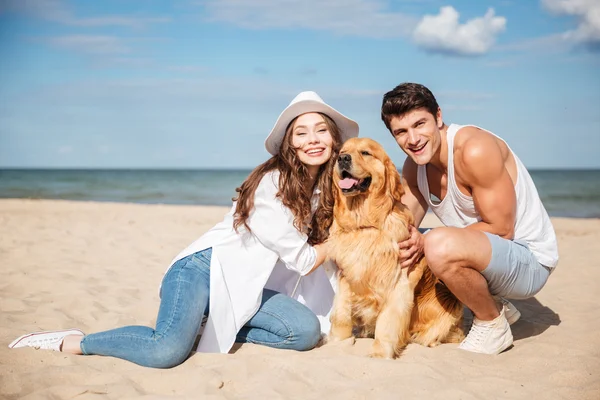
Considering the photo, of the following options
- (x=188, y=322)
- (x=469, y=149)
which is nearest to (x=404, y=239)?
(x=469, y=149)

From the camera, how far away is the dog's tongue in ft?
10.9

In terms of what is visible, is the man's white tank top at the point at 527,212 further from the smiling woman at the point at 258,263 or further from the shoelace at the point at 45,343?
the shoelace at the point at 45,343

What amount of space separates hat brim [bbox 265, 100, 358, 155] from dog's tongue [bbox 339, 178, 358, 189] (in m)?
0.45

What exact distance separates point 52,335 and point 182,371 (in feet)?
2.98

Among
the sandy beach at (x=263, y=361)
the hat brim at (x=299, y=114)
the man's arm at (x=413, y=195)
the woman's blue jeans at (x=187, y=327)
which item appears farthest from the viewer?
the man's arm at (x=413, y=195)

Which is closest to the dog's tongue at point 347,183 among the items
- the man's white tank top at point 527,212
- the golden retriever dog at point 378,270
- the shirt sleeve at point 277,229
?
the golden retriever dog at point 378,270

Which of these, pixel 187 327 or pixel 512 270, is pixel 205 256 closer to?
pixel 187 327

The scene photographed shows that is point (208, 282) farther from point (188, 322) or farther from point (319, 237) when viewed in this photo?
point (319, 237)

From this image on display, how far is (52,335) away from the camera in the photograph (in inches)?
121

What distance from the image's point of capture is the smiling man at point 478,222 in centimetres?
321

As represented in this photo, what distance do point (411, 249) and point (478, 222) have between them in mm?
554

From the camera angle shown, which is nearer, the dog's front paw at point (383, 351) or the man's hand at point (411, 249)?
the dog's front paw at point (383, 351)

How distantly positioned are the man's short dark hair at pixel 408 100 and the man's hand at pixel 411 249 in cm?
80

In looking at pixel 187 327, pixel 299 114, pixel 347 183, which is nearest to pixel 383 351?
pixel 347 183
